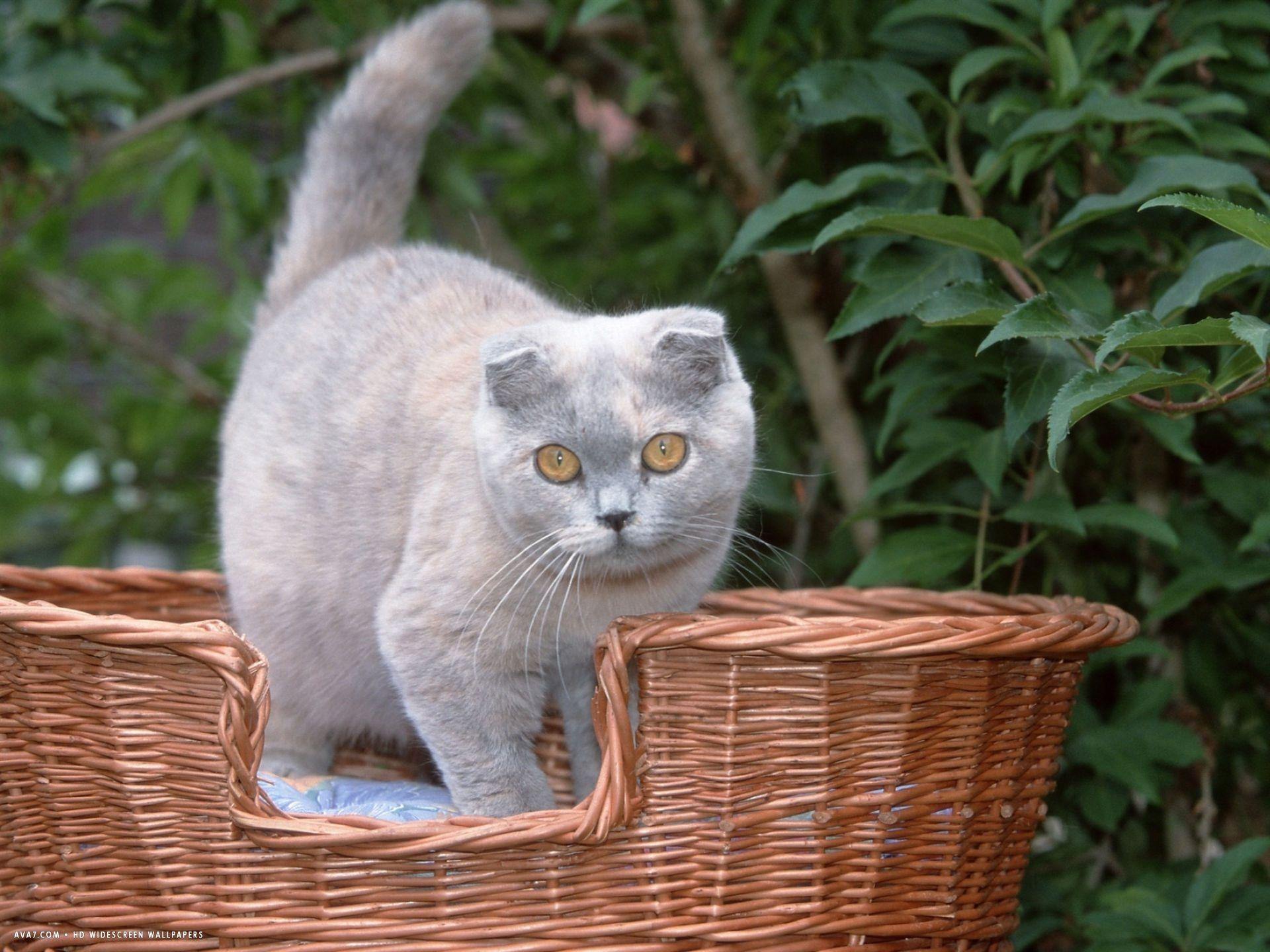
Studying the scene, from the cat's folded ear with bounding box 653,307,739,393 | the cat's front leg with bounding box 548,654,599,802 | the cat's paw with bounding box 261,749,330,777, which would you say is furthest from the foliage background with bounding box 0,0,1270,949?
the cat's paw with bounding box 261,749,330,777

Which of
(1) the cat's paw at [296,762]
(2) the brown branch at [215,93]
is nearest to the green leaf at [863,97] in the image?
(2) the brown branch at [215,93]

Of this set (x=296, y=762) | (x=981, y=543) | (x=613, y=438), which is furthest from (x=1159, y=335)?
(x=296, y=762)

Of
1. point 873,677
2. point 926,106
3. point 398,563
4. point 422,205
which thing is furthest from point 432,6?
point 873,677

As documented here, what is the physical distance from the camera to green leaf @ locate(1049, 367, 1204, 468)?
1161mm

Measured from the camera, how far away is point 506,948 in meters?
1.22

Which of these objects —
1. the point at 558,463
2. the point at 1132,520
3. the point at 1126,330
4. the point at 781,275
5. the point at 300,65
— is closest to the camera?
the point at 1126,330

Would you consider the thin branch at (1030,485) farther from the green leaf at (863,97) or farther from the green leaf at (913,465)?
the green leaf at (863,97)

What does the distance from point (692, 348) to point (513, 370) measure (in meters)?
0.21

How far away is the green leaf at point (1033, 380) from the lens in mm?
1445

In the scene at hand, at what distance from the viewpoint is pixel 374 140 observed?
2.09 metres

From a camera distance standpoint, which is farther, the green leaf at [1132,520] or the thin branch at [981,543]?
the thin branch at [981,543]

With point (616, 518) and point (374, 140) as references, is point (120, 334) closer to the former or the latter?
point (374, 140)

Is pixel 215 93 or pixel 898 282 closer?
pixel 898 282

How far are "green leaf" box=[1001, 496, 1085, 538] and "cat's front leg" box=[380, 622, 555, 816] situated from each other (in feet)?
2.38
